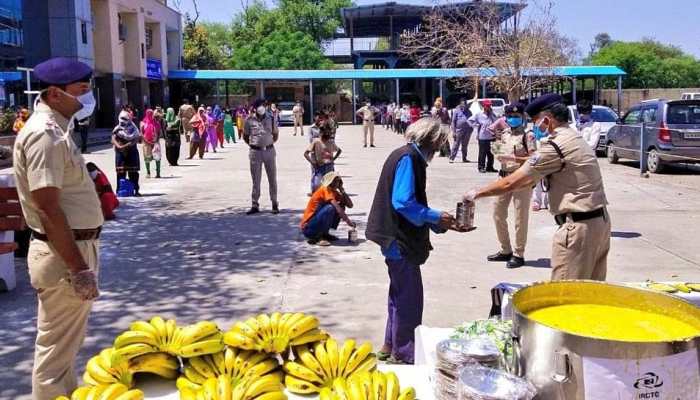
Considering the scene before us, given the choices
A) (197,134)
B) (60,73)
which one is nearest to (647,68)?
(197,134)

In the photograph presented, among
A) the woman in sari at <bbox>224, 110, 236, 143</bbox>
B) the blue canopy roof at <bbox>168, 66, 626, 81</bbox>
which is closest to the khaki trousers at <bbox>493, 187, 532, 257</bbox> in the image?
the woman in sari at <bbox>224, 110, 236, 143</bbox>

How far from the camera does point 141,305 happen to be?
241 inches

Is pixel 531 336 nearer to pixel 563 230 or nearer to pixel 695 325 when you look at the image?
pixel 695 325

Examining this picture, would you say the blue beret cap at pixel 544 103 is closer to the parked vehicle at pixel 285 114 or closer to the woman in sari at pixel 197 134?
the woman in sari at pixel 197 134

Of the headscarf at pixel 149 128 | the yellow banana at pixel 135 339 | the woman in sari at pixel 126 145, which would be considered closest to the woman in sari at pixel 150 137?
the headscarf at pixel 149 128

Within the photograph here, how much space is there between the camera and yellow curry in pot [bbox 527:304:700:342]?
2.16m

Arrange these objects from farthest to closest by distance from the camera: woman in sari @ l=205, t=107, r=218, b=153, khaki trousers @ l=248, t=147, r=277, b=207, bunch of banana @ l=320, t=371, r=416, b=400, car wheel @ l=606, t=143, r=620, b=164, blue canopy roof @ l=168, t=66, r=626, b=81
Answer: blue canopy roof @ l=168, t=66, r=626, b=81 → woman in sari @ l=205, t=107, r=218, b=153 → car wheel @ l=606, t=143, r=620, b=164 → khaki trousers @ l=248, t=147, r=277, b=207 → bunch of banana @ l=320, t=371, r=416, b=400

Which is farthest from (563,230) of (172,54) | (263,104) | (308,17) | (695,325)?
(308,17)

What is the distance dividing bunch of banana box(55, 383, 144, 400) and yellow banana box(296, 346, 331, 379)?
0.63 metres

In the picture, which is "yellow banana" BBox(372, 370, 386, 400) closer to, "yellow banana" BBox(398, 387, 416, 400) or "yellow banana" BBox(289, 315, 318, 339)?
"yellow banana" BBox(398, 387, 416, 400)

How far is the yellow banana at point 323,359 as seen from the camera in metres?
2.67

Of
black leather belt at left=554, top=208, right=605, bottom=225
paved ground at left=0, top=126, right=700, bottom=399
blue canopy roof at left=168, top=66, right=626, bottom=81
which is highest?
blue canopy roof at left=168, top=66, right=626, bottom=81

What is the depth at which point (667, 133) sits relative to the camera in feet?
49.6

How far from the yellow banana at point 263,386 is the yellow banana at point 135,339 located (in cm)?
50
